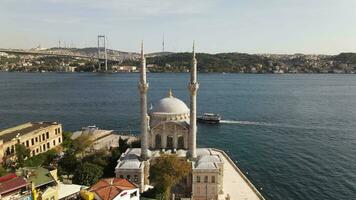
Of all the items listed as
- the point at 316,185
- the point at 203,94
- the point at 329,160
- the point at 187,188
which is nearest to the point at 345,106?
A: the point at 203,94

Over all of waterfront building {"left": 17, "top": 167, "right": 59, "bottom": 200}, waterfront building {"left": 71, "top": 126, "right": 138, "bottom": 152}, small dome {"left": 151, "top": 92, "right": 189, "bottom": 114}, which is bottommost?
waterfront building {"left": 71, "top": 126, "right": 138, "bottom": 152}

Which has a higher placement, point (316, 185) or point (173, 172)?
point (173, 172)

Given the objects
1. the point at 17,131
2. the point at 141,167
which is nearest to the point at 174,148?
the point at 141,167

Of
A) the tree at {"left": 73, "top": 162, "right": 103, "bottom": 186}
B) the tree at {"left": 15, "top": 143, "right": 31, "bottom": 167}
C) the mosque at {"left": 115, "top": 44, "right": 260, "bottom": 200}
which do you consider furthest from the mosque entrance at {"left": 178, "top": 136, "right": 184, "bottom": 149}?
the tree at {"left": 15, "top": 143, "right": 31, "bottom": 167}

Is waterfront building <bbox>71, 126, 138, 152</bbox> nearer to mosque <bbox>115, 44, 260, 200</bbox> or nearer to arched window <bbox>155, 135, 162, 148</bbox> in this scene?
arched window <bbox>155, 135, 162, 148</bbox>

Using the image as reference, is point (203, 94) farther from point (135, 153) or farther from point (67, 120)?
point (135, 153)

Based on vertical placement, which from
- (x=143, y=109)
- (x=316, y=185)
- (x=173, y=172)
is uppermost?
(x=143, y=109)
